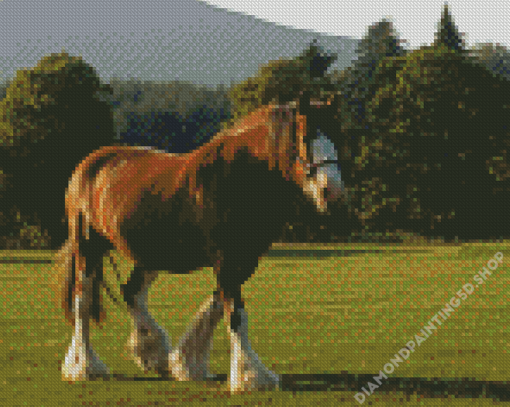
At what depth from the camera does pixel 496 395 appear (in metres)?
11.3

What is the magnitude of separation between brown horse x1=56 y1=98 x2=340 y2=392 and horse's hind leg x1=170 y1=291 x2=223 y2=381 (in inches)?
0.5

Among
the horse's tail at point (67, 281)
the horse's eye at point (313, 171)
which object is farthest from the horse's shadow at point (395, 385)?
the horse's eye at point (313, 171)

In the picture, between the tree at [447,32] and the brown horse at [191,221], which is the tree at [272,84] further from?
the brown horse at [191,221]

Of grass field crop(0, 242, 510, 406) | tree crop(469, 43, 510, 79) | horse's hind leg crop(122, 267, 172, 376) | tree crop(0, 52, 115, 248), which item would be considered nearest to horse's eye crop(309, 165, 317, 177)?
grass field crop(0, 242, 510, 406)

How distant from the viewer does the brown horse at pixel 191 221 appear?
1083cm

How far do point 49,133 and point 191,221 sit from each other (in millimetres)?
51822

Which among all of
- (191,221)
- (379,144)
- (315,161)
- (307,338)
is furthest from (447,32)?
(315,161)

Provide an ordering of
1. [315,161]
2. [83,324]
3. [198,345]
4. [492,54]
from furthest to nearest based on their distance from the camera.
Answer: [492,54] < [83,324] < [198,345] < [315,161]

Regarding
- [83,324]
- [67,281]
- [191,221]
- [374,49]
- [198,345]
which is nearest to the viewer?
[191,221]

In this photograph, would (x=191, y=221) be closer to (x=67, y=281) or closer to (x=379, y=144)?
(x=67, y=281)

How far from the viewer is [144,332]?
12.3 metres

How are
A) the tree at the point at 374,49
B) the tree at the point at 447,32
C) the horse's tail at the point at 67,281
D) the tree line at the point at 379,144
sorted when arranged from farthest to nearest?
1. the tree at the point at 374,49
2. the tree at the point at 447,32
3. the tree line at the point at 379,144
4. the horse's tail at the point at 67,281

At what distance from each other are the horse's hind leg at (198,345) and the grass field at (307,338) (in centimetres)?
21

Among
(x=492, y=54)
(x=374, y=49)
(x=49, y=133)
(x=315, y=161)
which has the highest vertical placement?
(x=492, y=54)
